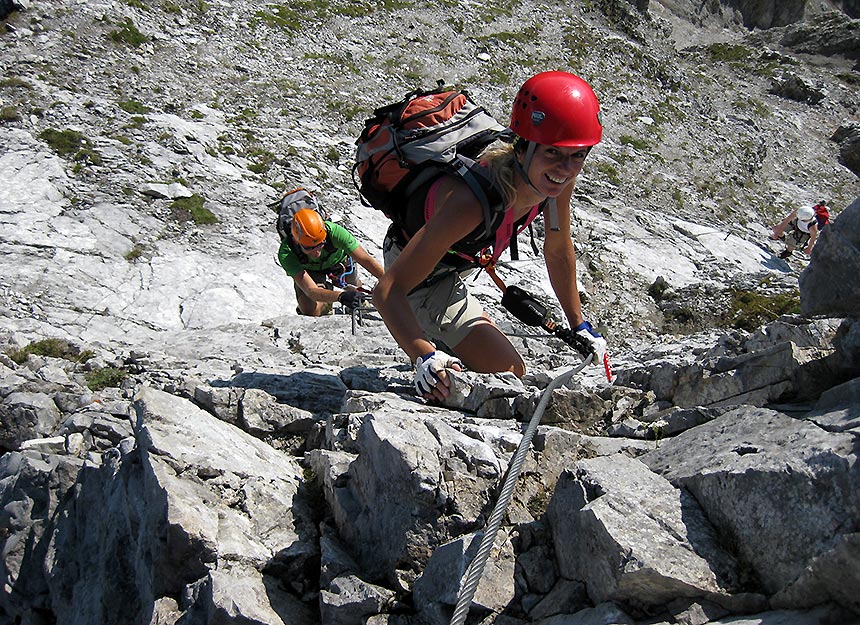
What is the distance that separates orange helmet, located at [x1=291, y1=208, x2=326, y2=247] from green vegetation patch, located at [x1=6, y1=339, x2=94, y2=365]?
3287mm

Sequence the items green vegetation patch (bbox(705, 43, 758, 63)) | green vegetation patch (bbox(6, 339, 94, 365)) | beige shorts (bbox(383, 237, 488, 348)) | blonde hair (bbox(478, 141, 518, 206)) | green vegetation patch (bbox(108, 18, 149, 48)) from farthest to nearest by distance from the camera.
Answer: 1. green vegetation patch (bbox(705, 43, 758, 63))
2. green vegetation patch (bbox(108, 18, 149, 48))
3. green vegetation patch (bbox(6, 339, 94, 365))
4. beige shorts (bbox(383, 237, 488, 348))
5. blonde hair (bbox(478, 141, 518, 206))

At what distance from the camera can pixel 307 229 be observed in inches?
376

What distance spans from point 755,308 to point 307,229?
1049 cm

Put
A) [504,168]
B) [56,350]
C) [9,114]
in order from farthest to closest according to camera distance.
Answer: [9,114], [56,350], [504,168]

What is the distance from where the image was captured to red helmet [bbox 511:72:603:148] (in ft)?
16.1

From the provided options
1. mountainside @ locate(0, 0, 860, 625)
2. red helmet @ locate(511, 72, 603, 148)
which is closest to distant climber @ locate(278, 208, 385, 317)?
mountainside @ locate(0, 0, 860, 625)

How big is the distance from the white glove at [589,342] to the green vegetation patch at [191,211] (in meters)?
10.9

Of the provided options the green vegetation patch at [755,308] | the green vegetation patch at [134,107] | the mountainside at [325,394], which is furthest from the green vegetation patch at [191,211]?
the green vegetation patch at [755,308]

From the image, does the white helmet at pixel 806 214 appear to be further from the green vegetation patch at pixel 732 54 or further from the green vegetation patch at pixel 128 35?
the green vegetation patch at pixel 732 54

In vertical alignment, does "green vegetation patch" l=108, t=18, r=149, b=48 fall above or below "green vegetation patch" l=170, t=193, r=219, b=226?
above

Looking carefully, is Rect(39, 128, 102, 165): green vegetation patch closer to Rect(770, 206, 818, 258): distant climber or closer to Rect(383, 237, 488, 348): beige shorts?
Rect(383, 237, 488, 348): beige shorts

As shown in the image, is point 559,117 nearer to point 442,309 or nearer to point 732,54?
point 442,309

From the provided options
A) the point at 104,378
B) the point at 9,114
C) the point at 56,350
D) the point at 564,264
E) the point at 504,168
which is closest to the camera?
the point at 504,168

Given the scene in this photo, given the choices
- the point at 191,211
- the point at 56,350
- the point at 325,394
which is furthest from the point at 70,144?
the point at 325,394
